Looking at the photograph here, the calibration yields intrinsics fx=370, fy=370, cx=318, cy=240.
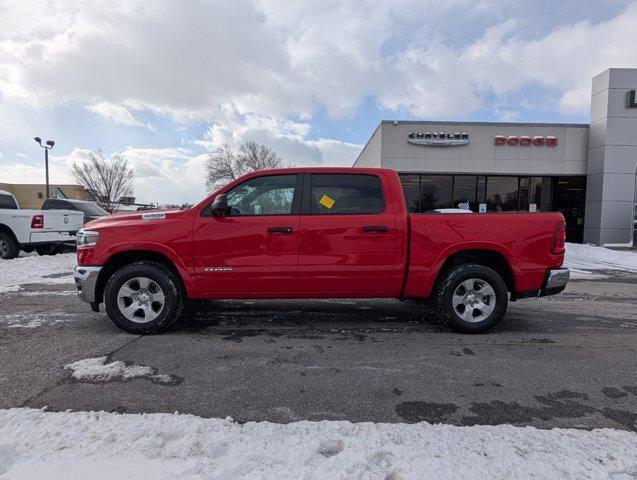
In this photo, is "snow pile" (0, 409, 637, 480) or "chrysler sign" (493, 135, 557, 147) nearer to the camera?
"snow pile" (0, 409, 637, 480)

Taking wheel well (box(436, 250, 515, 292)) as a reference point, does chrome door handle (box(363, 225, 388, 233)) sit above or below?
above

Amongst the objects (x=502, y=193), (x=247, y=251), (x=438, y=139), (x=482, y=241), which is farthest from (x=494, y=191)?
(x=247, y=251)

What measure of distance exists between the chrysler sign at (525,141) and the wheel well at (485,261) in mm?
14073

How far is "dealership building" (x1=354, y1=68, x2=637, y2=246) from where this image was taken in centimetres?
1606

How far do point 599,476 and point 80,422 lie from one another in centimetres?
311

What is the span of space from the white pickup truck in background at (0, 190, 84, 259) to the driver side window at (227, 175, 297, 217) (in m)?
8.74

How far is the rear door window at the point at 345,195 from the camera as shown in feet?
14.1

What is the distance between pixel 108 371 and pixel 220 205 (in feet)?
6.22

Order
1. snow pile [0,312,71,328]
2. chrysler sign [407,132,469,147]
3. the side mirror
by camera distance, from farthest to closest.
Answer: chrysler sign [407,132,469,147], snow pile [0,312,71,328], the side mirror

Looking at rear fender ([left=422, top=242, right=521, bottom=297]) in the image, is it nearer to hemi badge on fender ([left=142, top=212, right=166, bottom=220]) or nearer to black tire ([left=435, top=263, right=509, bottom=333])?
black tire ([left=435, top=263, right=509, bottom=333])

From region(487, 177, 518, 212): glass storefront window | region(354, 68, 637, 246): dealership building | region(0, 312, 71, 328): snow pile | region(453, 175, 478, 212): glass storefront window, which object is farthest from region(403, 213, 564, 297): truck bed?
region(487, 177, 518, 212): glass storefront window

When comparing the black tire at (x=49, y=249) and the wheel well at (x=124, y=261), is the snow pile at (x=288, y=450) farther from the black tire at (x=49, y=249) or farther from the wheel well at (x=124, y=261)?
the black tire at (x=49, y=249)

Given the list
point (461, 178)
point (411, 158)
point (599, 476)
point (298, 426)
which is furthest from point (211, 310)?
point (461, 178)

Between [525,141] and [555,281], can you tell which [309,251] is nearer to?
[555,281]
